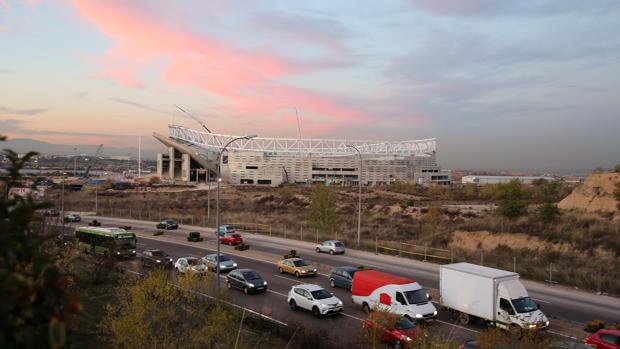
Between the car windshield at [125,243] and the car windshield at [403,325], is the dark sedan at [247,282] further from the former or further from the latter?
the car windshield at [125,243]

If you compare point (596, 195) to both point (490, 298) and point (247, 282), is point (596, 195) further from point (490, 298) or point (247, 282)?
point (247, 282)

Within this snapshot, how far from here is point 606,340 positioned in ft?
52.5

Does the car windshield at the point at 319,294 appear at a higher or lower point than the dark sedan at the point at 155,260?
higher

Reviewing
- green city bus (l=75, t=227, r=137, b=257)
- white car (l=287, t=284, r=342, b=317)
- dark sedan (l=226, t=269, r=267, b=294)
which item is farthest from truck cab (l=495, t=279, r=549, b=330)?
green city bus (l=75, t=227, r=137, b=257)

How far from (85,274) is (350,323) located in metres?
17.2

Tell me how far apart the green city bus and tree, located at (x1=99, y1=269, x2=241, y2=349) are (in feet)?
63.9

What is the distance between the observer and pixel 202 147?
16875 centimetres

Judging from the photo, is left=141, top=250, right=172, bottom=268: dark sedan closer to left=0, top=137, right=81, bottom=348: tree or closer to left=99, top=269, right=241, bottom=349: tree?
left=99, top=269, right=241, bottom=349: tree

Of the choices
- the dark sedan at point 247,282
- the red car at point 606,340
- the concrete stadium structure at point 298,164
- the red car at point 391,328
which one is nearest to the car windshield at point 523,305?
the red car at point 606,340

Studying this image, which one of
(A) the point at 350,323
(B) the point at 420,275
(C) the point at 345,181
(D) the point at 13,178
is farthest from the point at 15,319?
(C) the point at 345,181

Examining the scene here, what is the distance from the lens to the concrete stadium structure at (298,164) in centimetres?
15275

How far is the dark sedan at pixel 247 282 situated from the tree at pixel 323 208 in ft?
63.6

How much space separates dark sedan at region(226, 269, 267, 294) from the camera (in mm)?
25594

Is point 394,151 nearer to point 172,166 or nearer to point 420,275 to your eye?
point 172,166
